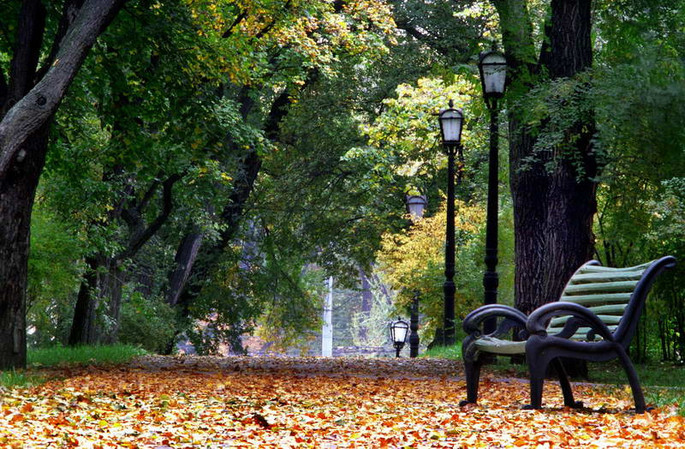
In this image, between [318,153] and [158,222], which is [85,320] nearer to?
[158,222]

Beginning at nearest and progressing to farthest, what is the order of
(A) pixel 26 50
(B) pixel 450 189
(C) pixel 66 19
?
(A) pixel 26 50 → (C) pixel 66 19 → (B) pixel 450 189

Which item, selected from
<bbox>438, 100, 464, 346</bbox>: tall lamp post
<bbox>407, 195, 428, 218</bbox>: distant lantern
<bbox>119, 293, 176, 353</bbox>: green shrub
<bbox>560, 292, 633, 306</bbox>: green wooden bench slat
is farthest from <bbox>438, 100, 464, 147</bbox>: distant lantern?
<bbox>560, 292, 633, 306</bbox>: green wooden bench slat

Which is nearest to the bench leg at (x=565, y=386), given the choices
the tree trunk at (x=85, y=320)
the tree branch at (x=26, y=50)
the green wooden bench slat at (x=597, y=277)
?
the green wooden bench slat at (x=597, y=277)

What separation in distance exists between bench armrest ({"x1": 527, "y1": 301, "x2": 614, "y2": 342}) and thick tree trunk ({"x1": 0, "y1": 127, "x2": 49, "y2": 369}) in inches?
231

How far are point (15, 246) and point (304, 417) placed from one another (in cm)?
498

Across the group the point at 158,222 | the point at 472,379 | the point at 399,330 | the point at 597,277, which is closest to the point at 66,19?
the point at 472,379

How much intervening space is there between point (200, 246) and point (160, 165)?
1047cm

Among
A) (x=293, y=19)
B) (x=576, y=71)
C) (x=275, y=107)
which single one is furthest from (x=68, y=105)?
(x=275, y=107)

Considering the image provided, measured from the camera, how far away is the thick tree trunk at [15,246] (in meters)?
10.1

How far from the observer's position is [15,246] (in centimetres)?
1015

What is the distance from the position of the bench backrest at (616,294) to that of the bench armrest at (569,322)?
168 millimetres

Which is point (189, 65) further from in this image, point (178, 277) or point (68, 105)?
point (178, 277)

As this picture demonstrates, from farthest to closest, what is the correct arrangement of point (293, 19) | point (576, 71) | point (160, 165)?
point (293, 19), point (160, 165), point (576, 71)

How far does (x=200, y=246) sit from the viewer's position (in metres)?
26.1
